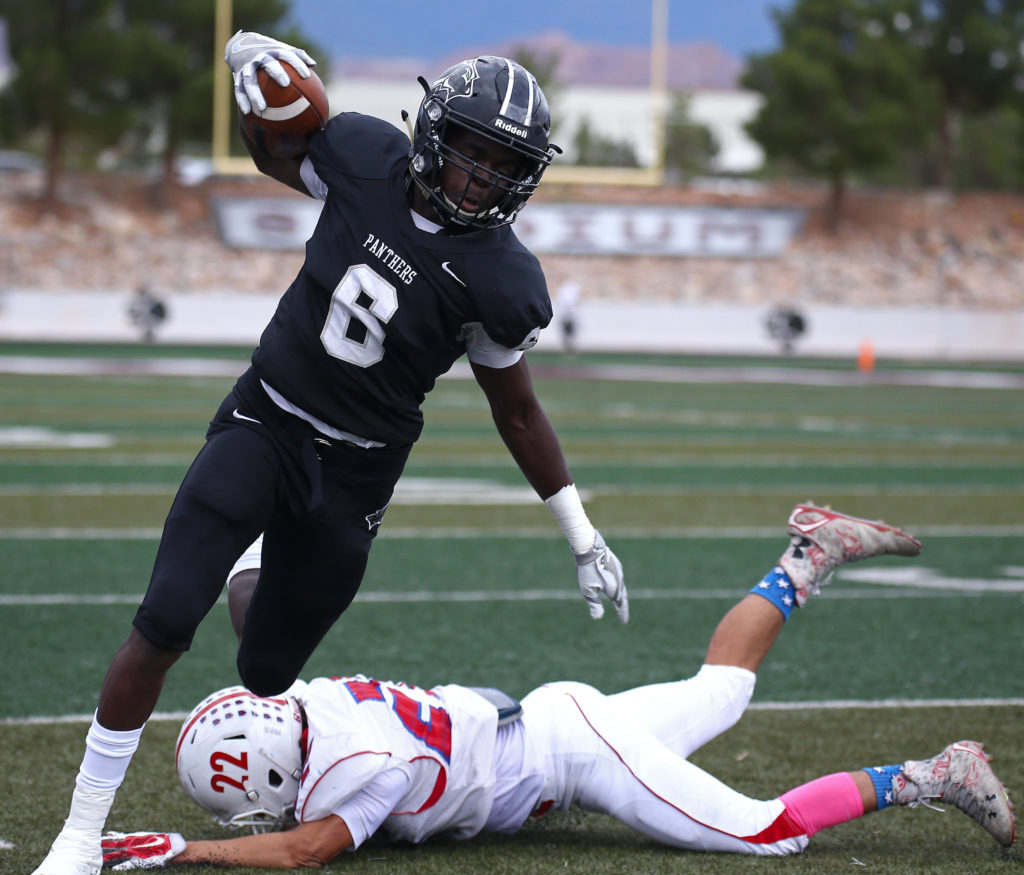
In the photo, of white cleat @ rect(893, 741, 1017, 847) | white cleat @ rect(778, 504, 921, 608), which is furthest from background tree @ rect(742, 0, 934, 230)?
white cleat @ rect(893, 741, 1017, 847)

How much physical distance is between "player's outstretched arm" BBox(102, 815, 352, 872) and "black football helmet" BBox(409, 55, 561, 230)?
3.98 feet

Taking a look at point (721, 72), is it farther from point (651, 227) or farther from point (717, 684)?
point (717, 684)

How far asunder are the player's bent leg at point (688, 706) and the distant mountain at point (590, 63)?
25759 millimetres

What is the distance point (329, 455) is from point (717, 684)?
1012 mm

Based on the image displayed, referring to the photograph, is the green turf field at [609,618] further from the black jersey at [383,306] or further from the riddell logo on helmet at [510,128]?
the riddell logo on helmet at [510,128]

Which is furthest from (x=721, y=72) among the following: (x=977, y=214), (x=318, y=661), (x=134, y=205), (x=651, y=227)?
(x=318, y=661)

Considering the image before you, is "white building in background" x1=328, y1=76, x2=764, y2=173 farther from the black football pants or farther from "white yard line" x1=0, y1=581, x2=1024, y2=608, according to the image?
the black football pants

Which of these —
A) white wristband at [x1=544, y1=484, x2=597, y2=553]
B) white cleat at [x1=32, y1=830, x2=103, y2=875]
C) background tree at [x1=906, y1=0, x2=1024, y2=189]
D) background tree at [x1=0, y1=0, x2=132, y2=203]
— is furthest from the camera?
background tree at [x1=906, y1=0, x2=1024, y2=189]

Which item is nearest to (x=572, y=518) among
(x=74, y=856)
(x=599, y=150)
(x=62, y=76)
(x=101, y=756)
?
(x=101, y=756)

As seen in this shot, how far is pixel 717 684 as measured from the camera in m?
3.22

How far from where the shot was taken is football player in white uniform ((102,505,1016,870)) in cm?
278

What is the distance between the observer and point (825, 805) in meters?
3.00

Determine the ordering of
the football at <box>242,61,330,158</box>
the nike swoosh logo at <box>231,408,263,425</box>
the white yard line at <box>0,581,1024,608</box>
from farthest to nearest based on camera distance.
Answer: the white yard line at <box>0,581,1024,608</box>, the football at <box>242,61,330,158</box>, the nike swoosh logo at <box>231,408,263,425</box>

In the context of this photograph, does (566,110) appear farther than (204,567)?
Yes
